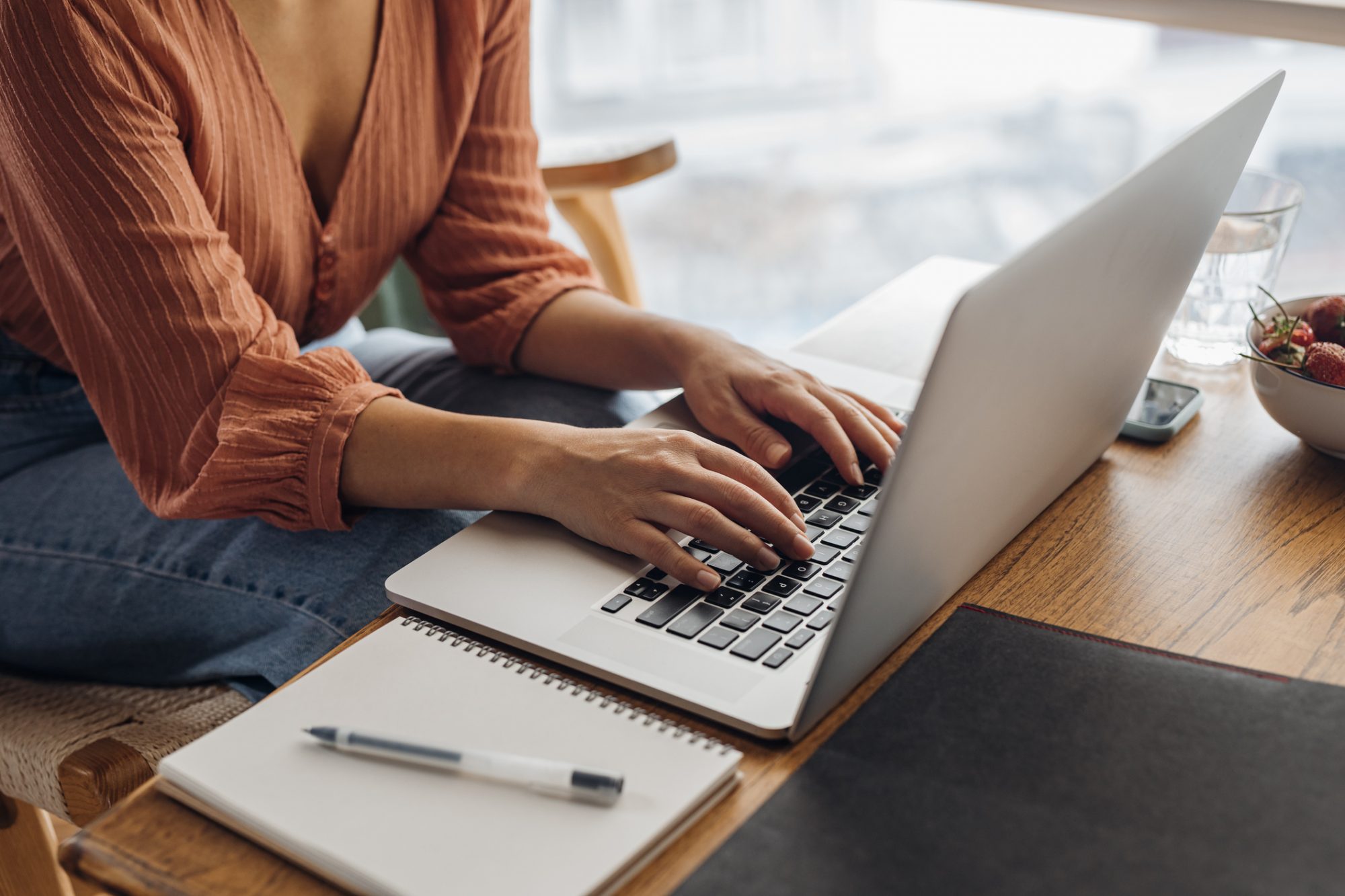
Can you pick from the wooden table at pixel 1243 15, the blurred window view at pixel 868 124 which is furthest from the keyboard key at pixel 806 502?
the blurred window view at pixel 868 124

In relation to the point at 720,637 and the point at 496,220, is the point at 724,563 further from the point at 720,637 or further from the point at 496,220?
the point at 496,220

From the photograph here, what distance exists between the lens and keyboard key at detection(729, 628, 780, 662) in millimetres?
584

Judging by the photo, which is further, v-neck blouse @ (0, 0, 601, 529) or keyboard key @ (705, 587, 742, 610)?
v-neck blouse @ (0, 0, 601, 529)

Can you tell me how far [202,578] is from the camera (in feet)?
2.84

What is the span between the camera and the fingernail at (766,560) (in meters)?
0.65

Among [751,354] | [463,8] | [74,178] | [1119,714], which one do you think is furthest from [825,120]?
[1119,714]

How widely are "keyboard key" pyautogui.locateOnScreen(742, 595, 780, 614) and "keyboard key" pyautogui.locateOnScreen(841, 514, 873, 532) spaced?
96 millimetres

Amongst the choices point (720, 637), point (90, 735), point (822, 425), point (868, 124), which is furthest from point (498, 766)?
point (868, 124)

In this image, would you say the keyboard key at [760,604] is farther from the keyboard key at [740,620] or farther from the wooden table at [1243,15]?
the wooden table at [1243,15]

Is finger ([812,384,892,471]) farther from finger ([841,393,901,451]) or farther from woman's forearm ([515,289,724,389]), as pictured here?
woman's forearm ([515,289,724,389])

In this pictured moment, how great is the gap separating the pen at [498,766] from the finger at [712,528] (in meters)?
0.19

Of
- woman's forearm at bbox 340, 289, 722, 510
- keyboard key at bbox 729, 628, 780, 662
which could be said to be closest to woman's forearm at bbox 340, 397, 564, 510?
woman's forearm at bbox 340, 289, 722, 510

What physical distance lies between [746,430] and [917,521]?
0.97ft

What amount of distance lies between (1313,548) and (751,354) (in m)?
0.39
